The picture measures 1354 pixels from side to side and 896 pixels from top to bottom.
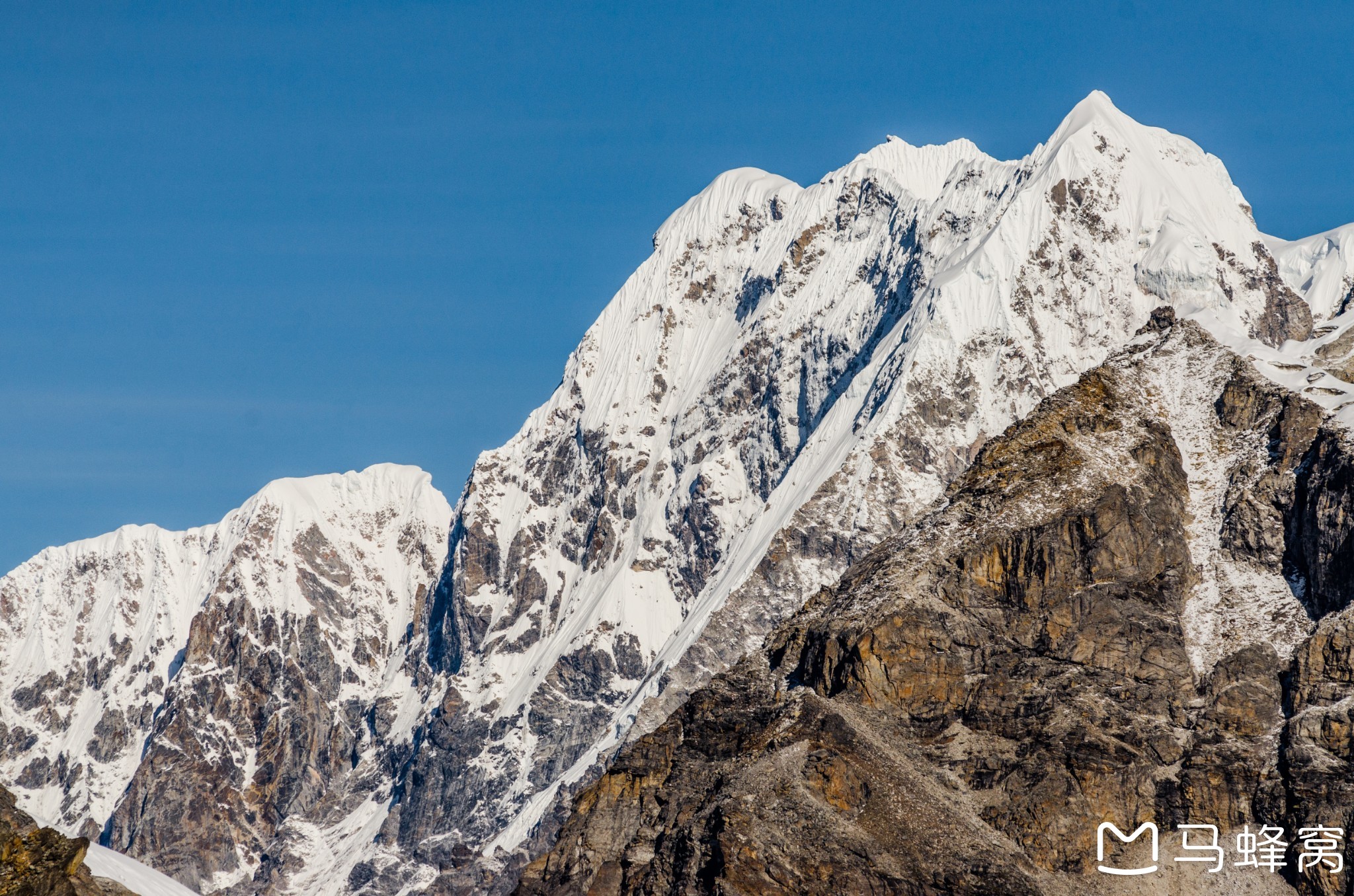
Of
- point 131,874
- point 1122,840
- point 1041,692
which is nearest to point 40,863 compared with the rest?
point 131,874

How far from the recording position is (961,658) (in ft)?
568

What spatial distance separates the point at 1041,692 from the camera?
558 ft

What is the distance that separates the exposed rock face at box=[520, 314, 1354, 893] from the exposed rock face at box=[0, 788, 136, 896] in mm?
45859

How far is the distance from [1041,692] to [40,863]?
75.9 metres

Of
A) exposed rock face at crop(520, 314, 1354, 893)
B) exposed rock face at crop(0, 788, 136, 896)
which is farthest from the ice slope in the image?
exposed rock face at crop(520, 314, 1354, 893)

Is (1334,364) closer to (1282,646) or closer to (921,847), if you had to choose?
(1282,646)

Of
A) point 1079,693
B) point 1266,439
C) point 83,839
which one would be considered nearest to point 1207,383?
point 1266,439

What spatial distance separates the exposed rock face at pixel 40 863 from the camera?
4633 inches

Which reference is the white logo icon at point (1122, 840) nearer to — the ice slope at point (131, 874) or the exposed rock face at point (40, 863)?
the ice slope at point (131, 874)

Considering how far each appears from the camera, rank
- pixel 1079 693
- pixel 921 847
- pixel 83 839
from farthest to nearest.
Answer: pixel 1079 693, pixel 921 847, pixel 83 839

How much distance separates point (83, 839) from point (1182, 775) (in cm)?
7409

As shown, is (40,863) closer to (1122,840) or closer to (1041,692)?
(1122,840)

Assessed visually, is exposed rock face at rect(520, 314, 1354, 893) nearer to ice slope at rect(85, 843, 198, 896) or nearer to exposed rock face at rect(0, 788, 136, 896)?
ice slope at rect(85, 843, 198, 896)

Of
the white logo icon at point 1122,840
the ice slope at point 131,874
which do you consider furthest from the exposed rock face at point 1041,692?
the ice slope at point 131,874
